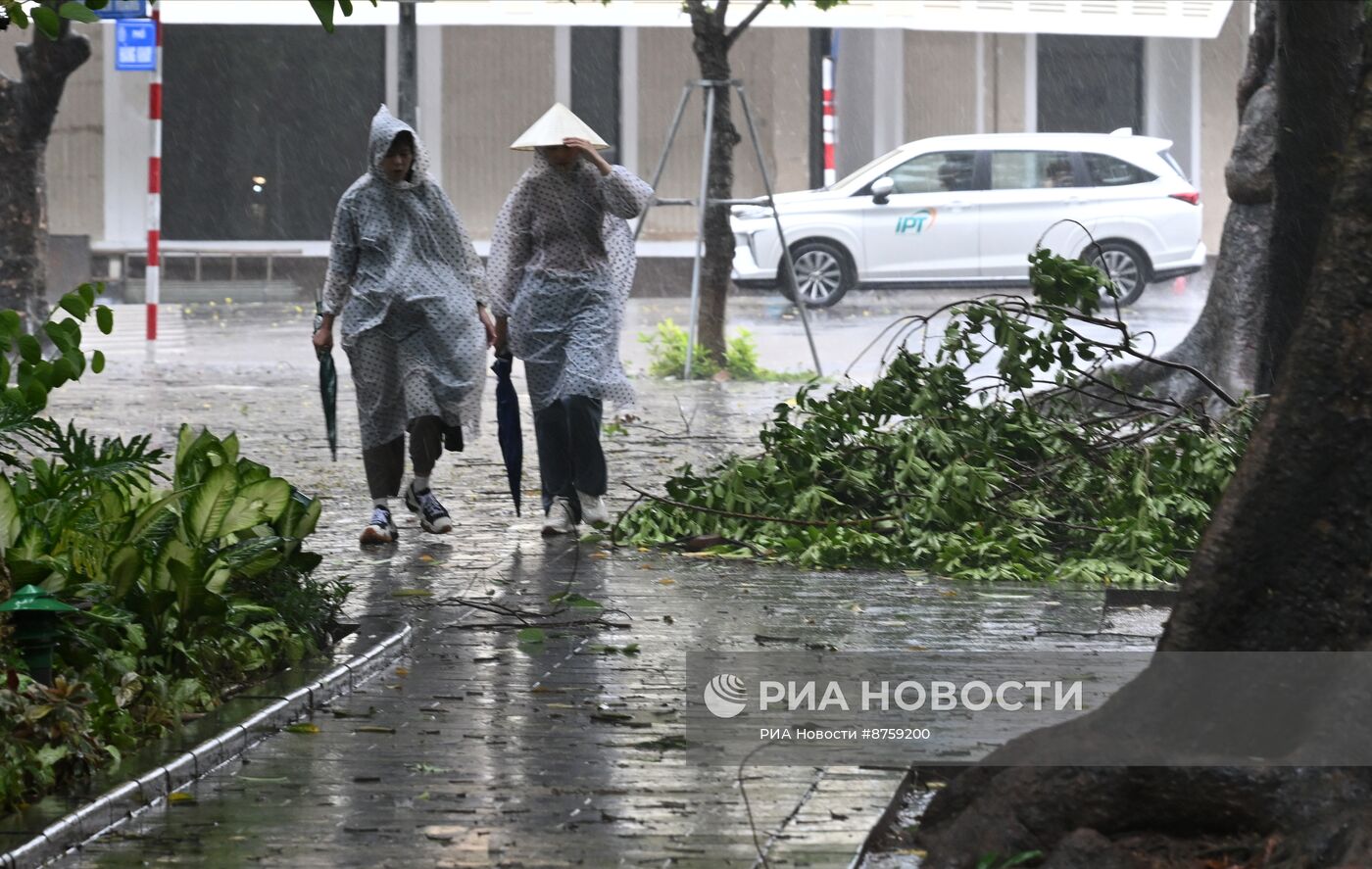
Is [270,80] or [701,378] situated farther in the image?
[270,80]

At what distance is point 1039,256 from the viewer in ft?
29.2

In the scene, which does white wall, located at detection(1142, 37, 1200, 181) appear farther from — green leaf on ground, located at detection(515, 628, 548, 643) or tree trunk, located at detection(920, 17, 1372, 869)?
tree trunk, located at detection(920, 17, 1372, 869)

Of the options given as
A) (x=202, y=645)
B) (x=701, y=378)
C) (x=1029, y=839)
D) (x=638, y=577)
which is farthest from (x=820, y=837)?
(x=701, y=378)

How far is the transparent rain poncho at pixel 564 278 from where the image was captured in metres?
8.95

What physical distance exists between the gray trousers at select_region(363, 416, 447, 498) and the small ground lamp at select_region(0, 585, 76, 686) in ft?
13.2

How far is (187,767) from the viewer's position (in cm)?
483

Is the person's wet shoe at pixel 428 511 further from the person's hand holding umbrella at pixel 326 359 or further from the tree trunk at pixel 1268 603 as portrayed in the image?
the tree trunk at pixel 1268 603

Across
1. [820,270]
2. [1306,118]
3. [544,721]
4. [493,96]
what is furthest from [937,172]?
[544,721]

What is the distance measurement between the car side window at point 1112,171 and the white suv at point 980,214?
0.04 ft

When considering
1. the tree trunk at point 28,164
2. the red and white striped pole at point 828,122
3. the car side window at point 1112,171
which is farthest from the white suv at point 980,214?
the tree trunk at point 28,164

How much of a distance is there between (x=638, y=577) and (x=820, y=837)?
364 centimetres

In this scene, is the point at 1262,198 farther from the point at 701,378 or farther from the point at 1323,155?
the point at 701,378

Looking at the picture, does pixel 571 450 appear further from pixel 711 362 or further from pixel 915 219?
pixel 915 219

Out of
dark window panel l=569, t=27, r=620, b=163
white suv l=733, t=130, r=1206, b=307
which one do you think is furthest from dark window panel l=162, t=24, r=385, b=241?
white suv l=733, t=130, r=1206, b=307
